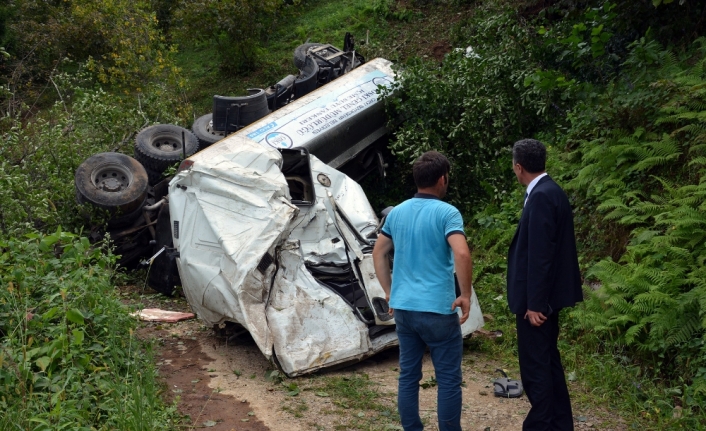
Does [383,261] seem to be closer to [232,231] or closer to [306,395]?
[306,395]

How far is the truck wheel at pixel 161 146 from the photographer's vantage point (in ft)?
32.9

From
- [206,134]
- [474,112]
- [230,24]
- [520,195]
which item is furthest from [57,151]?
[230,24]

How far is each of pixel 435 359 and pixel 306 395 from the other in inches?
67.9

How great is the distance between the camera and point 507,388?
5758 millimetres

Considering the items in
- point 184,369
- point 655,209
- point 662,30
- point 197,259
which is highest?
point 662,30

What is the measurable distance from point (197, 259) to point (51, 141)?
12.9ft

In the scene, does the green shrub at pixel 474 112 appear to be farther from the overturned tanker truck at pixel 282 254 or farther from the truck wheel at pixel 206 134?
the truck wheel at pixel 206 134

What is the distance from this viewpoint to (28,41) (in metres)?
17.3

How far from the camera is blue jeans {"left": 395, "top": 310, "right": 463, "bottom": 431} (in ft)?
13.8

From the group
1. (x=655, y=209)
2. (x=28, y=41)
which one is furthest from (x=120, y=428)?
(x=28, y=41)

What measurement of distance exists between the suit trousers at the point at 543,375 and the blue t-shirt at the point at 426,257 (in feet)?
1.71

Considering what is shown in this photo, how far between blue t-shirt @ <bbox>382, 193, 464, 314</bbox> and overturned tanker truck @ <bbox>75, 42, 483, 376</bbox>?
203cm

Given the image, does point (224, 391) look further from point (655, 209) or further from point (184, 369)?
point (655, 209)

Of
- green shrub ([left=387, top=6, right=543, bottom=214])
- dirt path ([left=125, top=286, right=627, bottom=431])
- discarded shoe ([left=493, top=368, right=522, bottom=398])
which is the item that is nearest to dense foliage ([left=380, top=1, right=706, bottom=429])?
green shrub ([left=387, top=6, right=543, bottom=214])
